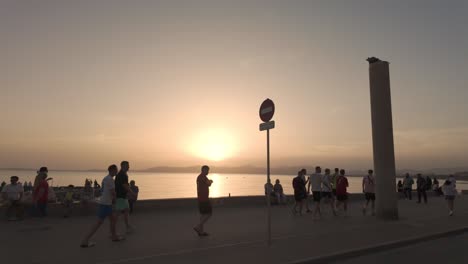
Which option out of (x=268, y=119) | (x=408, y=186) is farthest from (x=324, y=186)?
(x=408, y=186)

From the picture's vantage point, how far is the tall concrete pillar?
1352 cm

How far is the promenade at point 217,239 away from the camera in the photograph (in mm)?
7645

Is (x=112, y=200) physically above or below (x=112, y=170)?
below

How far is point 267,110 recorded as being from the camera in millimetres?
8992

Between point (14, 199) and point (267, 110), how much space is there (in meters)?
8.43

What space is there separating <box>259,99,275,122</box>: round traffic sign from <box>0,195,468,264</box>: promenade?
8.87ft

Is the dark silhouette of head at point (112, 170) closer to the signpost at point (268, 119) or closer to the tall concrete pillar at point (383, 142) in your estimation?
the signpost at point (268, 119)

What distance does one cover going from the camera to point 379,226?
1193 cm

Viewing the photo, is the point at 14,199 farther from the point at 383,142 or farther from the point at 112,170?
the point at 383,142

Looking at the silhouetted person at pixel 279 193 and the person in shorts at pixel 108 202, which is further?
the silhouetted person at pixel 279 193

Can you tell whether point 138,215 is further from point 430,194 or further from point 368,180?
point 430,194

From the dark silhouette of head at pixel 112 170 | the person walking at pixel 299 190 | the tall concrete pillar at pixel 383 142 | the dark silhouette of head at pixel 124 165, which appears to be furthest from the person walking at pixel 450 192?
the dark silhouette of head at pixel 112 170

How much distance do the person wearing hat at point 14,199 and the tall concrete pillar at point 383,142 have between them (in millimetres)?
11273

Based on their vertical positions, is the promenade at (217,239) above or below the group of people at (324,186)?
below
